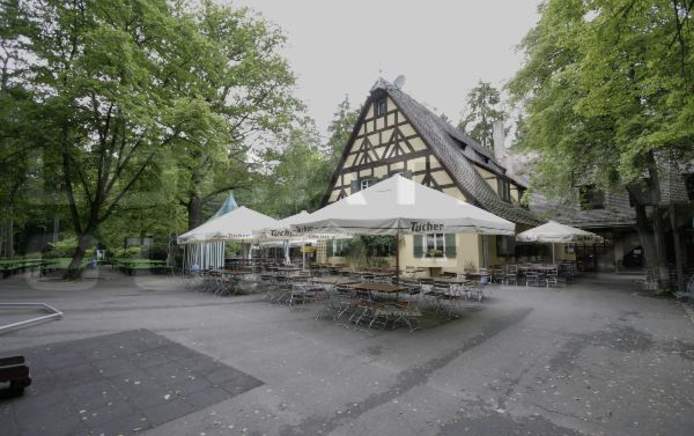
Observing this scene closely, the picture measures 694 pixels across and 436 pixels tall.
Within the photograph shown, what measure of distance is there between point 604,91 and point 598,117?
201 inches

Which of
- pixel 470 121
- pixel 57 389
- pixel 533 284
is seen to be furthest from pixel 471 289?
pixel 470 121

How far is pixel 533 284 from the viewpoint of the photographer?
13.7 meters

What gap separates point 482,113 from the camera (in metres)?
29.8

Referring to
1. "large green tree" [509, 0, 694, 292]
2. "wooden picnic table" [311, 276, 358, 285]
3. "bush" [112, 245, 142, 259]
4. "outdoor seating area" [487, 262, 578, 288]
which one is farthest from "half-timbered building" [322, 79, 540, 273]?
"bush" [112, 245, 142, 259]

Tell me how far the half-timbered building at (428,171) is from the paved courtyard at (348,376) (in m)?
8.42

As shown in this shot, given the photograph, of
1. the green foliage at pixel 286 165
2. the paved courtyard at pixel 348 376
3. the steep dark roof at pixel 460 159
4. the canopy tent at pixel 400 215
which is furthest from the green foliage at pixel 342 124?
the paved courtyard at pixel 348 376

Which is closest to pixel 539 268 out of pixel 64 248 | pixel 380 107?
pixel 380 107

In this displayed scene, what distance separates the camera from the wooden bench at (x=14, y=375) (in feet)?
10.8

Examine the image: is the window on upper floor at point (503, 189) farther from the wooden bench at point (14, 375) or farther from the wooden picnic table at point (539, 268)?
the wooden bench at point (14, 375)

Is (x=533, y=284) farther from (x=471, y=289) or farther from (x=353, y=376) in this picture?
(x=353, y=376)

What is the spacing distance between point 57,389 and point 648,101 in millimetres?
13666

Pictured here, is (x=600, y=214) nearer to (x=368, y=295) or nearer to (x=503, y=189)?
(x=503, y=189)

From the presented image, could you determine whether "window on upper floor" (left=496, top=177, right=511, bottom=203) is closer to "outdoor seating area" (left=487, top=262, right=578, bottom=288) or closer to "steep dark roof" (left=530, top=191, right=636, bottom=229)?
"steep dark roof" (left=530, top=191, right=636, bottom=229)

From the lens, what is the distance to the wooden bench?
329cm
